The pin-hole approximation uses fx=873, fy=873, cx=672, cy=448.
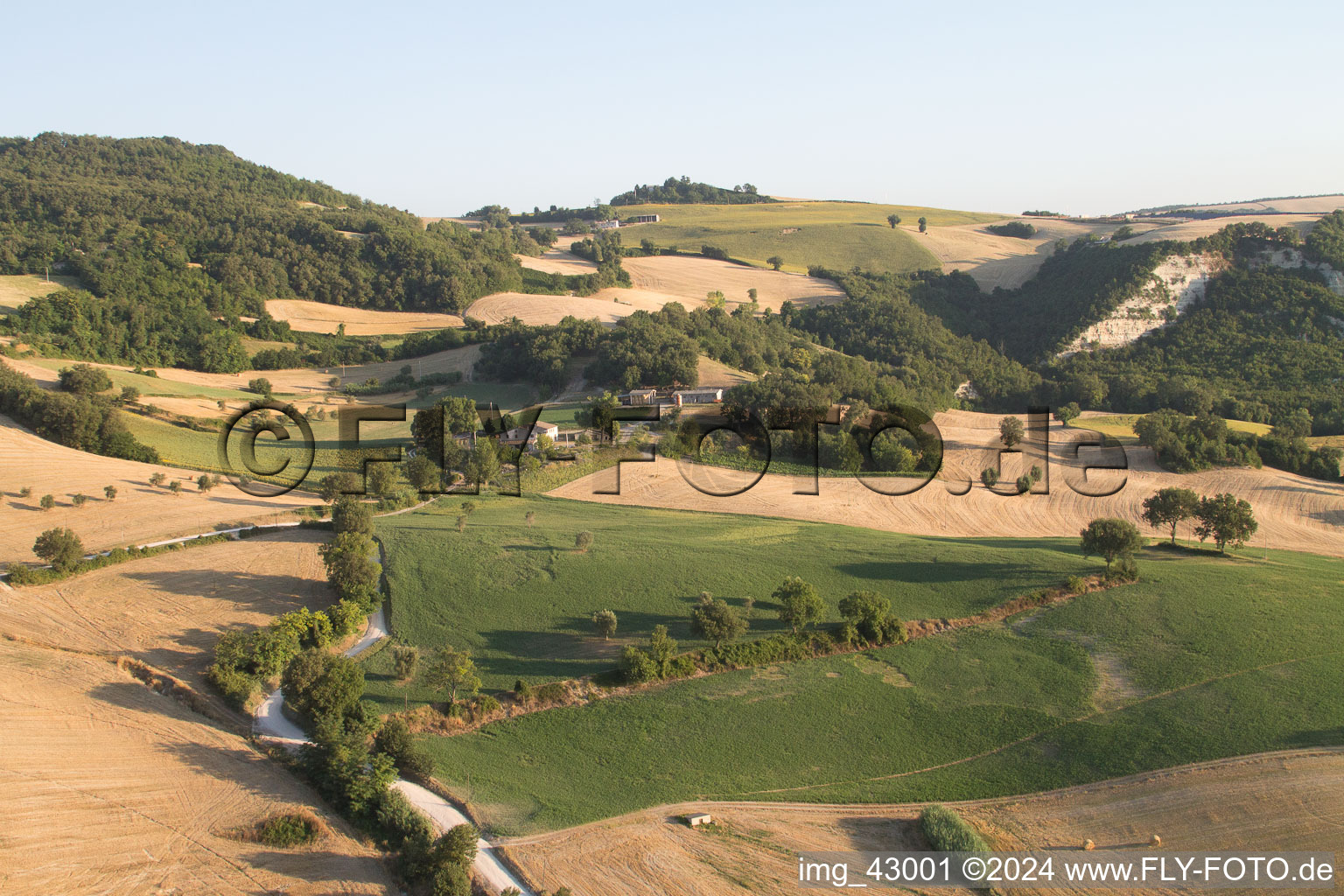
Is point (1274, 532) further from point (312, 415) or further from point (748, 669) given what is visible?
point (312, 415)

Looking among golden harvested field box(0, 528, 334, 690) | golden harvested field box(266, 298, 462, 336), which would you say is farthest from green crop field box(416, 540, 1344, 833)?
golden harvested field box(266, 298, 462, 336)

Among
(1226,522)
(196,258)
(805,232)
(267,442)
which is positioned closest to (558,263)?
(805,232)

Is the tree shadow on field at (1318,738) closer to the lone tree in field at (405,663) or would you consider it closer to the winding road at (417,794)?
the winding road at (417,794)

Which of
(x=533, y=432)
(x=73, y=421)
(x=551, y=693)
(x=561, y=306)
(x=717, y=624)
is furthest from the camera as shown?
(x=561, y=306)

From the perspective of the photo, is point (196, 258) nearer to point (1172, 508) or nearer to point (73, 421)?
point (73, 421)

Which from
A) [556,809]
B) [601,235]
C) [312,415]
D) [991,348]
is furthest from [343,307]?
[556,809]

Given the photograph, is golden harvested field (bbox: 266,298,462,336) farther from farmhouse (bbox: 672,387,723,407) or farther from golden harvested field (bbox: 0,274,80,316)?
farmhouse (bbox: 672,387,723,407)
